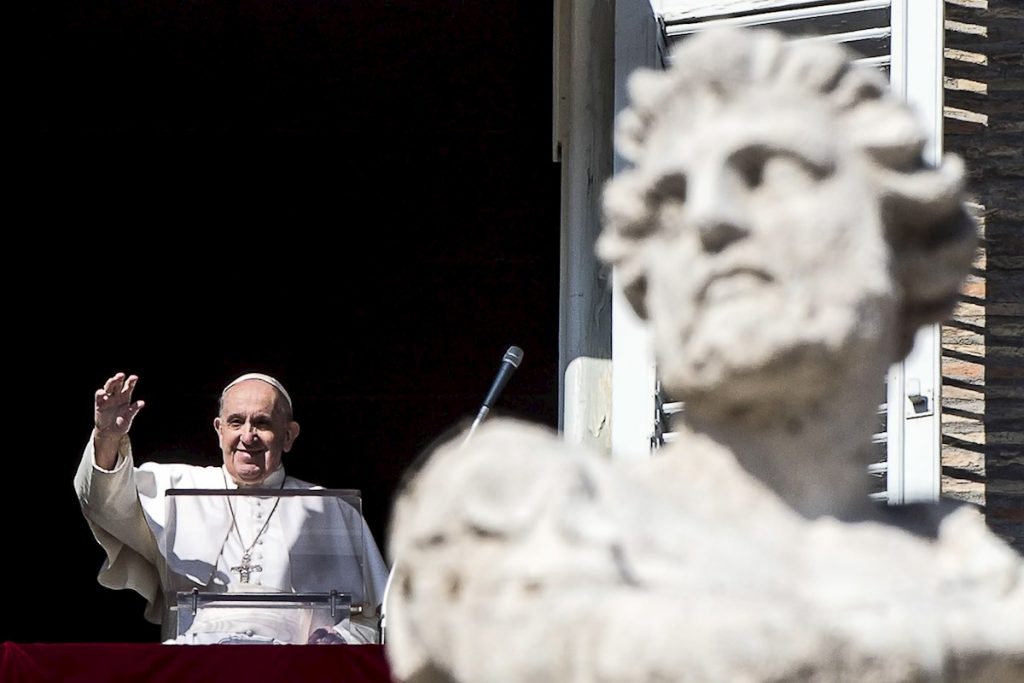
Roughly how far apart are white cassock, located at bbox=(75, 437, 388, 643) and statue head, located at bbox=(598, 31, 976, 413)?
439 cm

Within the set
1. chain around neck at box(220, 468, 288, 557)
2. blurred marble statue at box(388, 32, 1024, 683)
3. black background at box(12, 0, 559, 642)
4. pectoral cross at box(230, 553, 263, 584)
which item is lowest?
pectoral cross at box(230, 553, 263, 584)

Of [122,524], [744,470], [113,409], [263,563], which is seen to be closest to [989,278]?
[263,563]

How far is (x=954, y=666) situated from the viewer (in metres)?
2.42

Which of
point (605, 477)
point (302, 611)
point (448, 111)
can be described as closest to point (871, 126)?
point (605, 477)

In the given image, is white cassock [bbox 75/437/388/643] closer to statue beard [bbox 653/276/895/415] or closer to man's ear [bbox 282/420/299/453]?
man's ear [bbox 282/420/299/453]

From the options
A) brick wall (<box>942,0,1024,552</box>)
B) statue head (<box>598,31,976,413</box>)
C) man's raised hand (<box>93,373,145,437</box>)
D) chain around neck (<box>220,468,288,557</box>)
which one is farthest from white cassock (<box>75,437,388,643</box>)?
statue head (<box>598,31,976,413</box>)

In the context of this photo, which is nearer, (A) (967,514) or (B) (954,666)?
(B) (954,666)

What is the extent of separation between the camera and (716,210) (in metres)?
2.50

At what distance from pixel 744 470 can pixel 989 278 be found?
15.6 ft

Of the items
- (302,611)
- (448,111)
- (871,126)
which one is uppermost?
(448,111)

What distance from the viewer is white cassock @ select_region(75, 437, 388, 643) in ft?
23.2

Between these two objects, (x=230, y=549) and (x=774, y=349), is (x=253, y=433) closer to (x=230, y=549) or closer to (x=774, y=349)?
(x=230, y=549)

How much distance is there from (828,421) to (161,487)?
5.86 m

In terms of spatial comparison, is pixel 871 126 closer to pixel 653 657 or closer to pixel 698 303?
pixel 698 303
